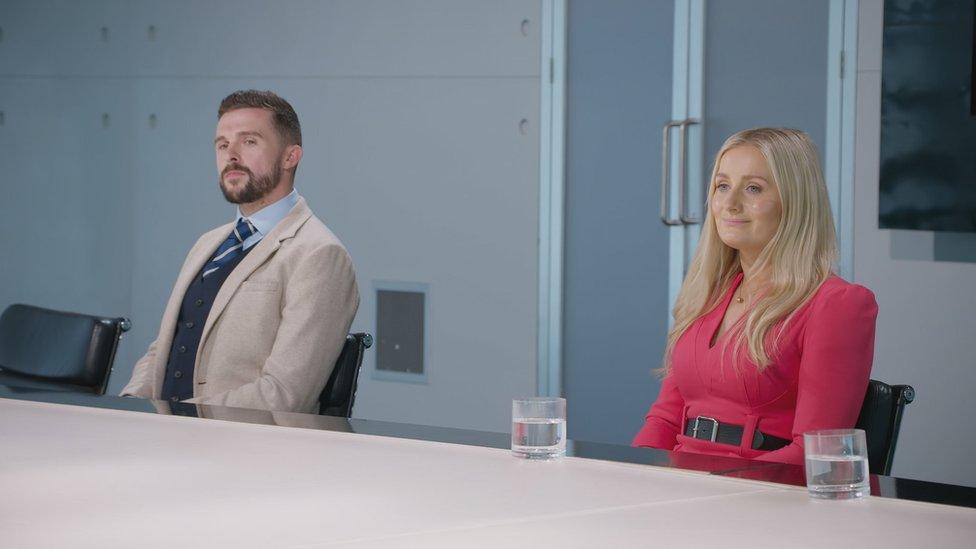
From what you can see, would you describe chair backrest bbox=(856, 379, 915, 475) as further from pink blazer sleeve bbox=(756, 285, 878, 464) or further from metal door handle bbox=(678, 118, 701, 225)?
metal door handle bbox=(678, 118, 701, 225)

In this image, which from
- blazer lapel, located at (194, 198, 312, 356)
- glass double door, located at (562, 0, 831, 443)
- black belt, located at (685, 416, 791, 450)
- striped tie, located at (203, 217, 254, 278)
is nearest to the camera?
black belt, located at (685, 416, 791, 450)

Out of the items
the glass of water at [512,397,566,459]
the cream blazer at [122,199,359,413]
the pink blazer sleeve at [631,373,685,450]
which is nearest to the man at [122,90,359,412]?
the cream blazer at [122,199,359,413]

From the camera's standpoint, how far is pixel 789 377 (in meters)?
2.38

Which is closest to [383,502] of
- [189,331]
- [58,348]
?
[189,331]

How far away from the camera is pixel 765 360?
92.7 inches

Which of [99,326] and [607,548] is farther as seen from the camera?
[99,326]

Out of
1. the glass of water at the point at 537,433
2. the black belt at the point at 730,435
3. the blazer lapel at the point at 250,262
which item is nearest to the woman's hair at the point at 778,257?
the black belt at the point at 730,435

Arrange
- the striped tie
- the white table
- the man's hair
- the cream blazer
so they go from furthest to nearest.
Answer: the man's hair < the striped tie < the cream blazer < the white table

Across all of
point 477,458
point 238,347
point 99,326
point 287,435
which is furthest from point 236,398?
point 477,458

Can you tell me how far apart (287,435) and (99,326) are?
3.71 feet

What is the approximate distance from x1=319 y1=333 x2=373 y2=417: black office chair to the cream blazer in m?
0.02

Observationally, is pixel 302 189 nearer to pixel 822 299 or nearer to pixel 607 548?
pixel 822 299

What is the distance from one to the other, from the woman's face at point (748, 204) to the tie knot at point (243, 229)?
1118mm

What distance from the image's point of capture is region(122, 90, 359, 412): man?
9.25 ft
